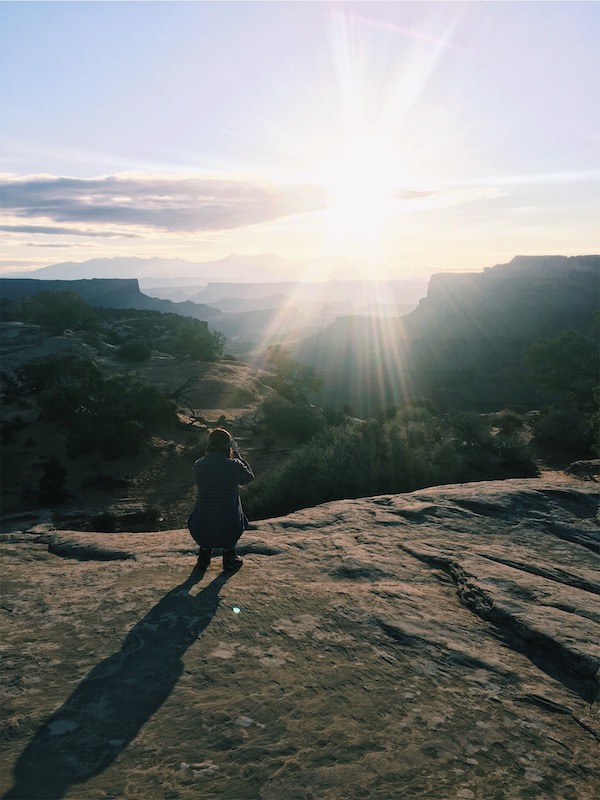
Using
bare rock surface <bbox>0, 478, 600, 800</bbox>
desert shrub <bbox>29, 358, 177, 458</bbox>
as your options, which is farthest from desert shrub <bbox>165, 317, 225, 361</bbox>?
bare rock surface <bbox>0, 478, 600, 800</bbox>

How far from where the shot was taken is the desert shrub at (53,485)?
15.1 meters

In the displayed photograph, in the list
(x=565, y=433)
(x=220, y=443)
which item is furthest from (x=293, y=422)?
(x=220, y=443)

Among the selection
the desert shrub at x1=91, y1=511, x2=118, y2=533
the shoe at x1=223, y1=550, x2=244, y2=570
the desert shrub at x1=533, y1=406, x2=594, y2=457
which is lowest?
the desert shrub at x1=91, y1=511, x2=118, y2=533

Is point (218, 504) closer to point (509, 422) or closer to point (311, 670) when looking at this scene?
point (311, 670)

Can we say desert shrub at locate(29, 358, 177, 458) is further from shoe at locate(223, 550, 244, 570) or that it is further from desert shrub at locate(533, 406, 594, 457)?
desert shrub at locate(533, 406, 594, 457)

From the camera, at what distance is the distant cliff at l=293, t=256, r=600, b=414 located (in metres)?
60.6

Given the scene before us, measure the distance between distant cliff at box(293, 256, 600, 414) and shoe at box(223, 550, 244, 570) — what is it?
3997 cm

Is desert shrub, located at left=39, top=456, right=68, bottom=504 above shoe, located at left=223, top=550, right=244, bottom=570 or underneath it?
underneath

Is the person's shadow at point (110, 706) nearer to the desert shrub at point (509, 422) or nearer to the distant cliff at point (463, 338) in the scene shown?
the desert shrub at point (509, 422)

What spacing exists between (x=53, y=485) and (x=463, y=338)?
3025 inches

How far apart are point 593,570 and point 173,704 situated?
4.70m

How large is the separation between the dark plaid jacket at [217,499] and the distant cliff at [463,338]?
1574 inches

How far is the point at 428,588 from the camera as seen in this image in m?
5.57

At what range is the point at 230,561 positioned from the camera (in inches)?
236
